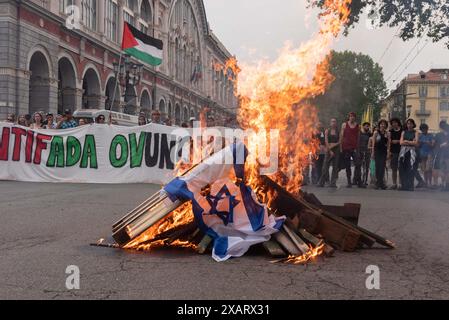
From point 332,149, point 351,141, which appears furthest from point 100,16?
point 351,141

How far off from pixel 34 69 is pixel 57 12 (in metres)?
3.44

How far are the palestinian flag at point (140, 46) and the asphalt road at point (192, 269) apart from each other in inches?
637

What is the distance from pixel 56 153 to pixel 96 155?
41.6 inches

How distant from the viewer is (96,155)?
13188 millimetres

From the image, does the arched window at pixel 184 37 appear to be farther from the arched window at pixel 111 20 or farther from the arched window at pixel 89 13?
the arched window at pixel 89 13

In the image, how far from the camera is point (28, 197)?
9531 mm

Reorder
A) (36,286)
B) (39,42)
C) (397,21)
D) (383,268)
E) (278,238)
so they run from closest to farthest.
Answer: (36,286) → (383,268) → (278,238) → (397,21) → (39,42)

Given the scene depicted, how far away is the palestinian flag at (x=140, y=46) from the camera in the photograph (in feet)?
72.9

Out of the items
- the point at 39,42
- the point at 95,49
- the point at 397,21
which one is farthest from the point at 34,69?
the point at 397,21

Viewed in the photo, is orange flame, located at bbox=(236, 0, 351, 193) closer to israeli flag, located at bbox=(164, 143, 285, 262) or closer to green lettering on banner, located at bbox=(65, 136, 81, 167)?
israeli flag, located at bbox=(164, 143, 285, 262)

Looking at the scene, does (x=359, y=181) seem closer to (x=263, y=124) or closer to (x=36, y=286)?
(x=263, y=124)

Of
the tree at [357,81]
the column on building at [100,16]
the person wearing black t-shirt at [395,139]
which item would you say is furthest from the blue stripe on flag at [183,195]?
the tree at [357,81]

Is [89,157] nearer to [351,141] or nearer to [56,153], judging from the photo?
[56,153]
